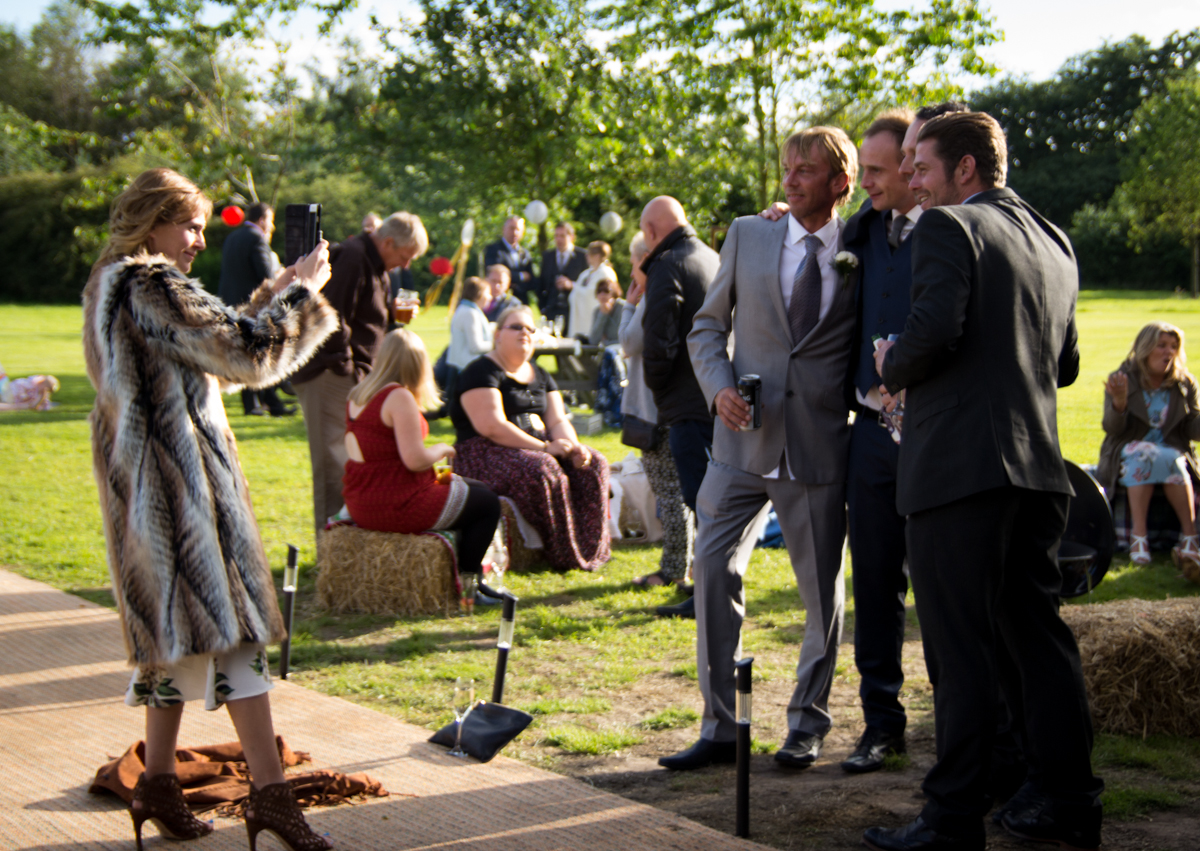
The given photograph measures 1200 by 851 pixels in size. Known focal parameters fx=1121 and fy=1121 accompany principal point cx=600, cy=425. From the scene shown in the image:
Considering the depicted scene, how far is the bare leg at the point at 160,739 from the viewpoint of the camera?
10.9 feet

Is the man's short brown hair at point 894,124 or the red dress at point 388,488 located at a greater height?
the man's short brown hair at point 894,124

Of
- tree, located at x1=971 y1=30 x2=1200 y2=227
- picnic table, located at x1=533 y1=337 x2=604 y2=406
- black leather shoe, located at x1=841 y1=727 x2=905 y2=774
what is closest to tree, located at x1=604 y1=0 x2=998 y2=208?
picnic table, located at x1=533 y1=337 x2=604 y2=406

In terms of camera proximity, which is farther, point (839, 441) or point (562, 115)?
point (562, 115)

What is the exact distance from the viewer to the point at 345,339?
689cm

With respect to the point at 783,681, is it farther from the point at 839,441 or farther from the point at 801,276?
the point at 801,276

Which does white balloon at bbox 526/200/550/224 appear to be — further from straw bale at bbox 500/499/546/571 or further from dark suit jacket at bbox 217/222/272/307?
straw bale at bbox 500/499/546/571

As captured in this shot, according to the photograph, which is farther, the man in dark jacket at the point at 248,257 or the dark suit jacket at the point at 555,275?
the dark suit jacket at the point at 555,275

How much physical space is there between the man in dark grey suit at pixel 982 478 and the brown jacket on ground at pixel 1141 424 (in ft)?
14.1

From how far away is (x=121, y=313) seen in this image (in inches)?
125

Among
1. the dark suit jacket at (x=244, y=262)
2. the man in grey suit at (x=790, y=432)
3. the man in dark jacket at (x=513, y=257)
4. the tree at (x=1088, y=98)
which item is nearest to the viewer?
the man in grey suit at (x=790, y=432)

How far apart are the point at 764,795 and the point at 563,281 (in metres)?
13.2

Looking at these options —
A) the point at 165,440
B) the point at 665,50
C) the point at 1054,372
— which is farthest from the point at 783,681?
the point at 665,50

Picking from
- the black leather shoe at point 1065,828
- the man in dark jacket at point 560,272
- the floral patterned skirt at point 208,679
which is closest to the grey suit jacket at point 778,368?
the black leather shoe at point 1065,828

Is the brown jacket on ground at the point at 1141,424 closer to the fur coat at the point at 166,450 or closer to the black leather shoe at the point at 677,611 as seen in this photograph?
the black leather shoe at the point at 677,611
